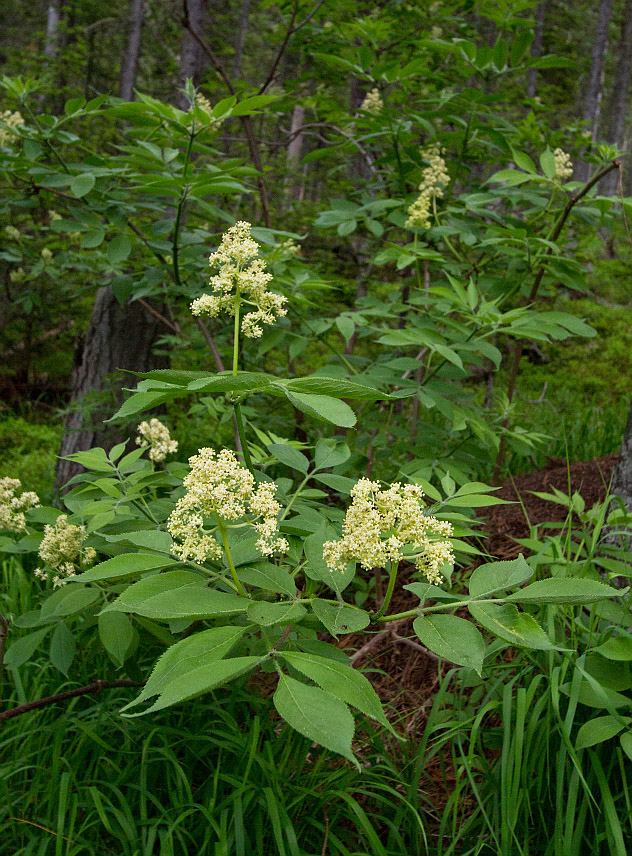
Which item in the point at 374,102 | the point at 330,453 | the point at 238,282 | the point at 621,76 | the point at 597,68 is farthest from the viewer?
the point at 621,76

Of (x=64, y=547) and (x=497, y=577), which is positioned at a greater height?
(x=497, y=577)

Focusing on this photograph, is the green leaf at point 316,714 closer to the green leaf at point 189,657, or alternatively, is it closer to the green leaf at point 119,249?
the green leaf at point 189,657

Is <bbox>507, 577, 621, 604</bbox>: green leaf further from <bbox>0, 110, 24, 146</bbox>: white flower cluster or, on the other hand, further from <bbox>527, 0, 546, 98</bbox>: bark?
<bbox>527, 0, 546, 98</bbox>: bark

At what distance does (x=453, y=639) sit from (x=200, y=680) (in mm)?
441

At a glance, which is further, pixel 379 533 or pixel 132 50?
pixel 132 50

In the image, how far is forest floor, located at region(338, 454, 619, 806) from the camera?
6.77 ft

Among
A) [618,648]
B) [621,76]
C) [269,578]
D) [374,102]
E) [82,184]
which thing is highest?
[621,76]

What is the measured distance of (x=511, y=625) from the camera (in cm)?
108

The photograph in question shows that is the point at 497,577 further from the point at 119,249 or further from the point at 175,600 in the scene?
the point at 119,249

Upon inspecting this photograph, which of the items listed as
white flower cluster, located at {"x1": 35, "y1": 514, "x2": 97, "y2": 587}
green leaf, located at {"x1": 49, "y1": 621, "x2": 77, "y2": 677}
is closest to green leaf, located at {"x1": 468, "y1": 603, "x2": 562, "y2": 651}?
white flower cluster, located at {"x1": 35, "y1": 514, "x2": 97, "y2": 587}

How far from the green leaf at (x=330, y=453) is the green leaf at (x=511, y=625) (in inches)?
22.2

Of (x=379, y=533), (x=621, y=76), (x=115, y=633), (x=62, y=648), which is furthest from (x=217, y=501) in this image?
(x=621, y=76)

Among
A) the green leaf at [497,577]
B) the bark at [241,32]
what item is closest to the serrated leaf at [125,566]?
the green leaf at [497,577]

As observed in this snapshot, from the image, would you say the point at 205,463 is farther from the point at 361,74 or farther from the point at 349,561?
the point at 361,74
